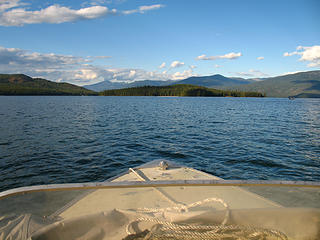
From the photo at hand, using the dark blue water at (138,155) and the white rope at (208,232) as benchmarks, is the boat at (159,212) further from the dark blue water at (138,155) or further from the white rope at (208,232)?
the dark blue water at (138,155)

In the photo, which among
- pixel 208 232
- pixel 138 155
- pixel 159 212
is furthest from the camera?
pixel 138 155

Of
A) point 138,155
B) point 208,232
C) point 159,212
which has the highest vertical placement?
point 159,212

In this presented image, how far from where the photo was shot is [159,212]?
357 cm

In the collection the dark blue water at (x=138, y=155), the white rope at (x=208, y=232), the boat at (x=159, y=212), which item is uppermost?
the boat at (x=159, y=212)

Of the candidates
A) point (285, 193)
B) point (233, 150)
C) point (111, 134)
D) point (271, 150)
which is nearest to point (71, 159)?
point (111, 134)

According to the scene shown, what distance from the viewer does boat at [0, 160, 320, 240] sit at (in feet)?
10.3

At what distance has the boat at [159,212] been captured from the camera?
10.3ft

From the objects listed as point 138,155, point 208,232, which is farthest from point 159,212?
point 138,155

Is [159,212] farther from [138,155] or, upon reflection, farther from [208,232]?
[138,155]

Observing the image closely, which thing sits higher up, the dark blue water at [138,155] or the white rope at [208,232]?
the white rope at [208,232]

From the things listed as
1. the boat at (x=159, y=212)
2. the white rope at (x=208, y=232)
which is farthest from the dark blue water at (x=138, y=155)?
the white rope at (x=208, y=232)

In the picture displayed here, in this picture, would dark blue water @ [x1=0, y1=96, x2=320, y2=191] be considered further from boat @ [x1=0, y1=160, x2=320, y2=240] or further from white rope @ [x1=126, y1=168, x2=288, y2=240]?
white rope @ [x1=126, y1=168, x2=288, y2=240]

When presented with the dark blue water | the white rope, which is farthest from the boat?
the dark blue water

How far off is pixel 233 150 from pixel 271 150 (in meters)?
3.58
